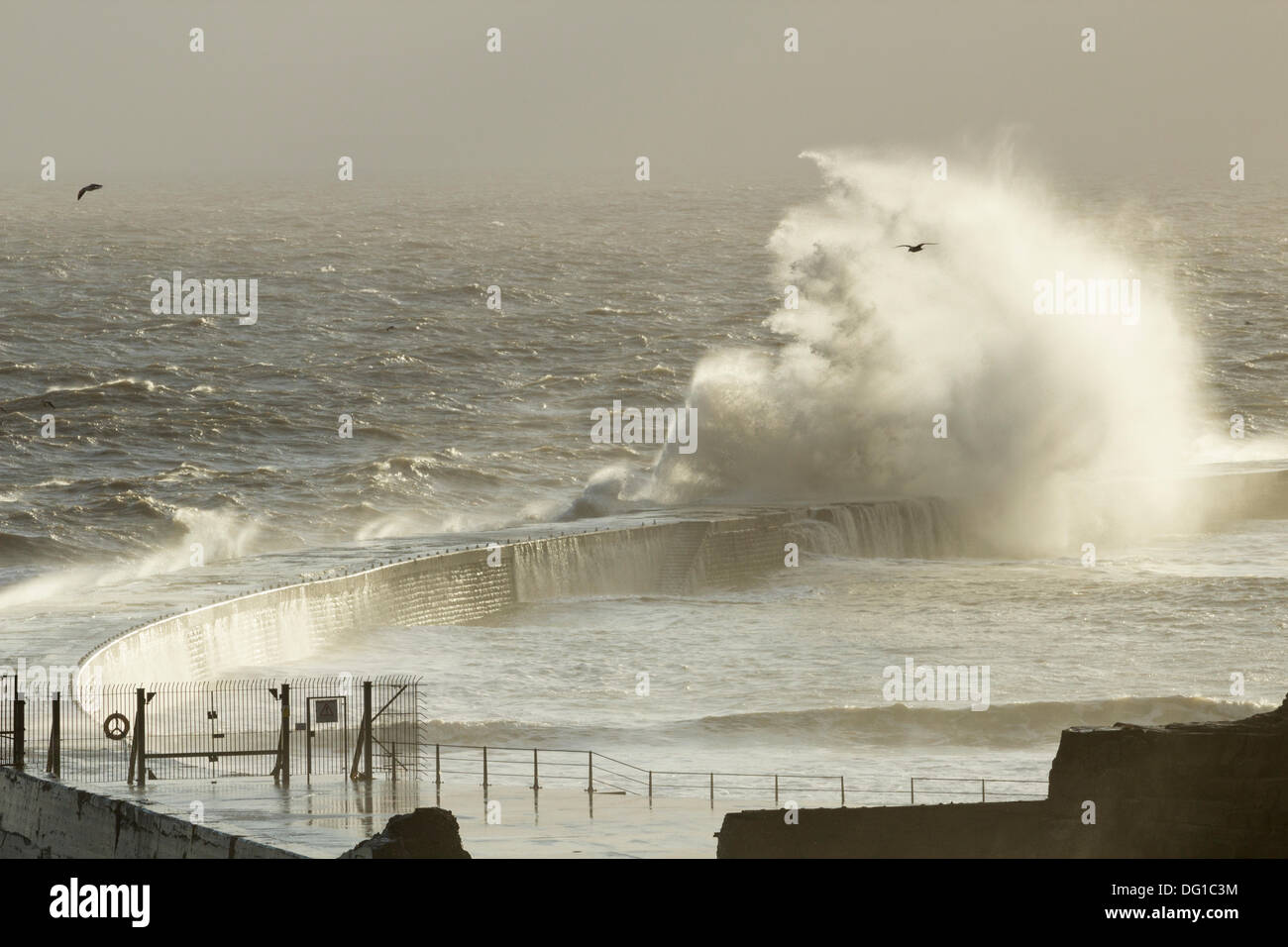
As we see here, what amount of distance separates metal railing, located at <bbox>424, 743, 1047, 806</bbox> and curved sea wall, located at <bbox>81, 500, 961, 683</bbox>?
5402mm

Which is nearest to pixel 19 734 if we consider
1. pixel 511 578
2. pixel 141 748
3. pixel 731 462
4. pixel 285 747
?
pixel 141 748

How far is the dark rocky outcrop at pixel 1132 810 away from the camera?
1297 cm

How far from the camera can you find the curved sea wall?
28328 millimetres

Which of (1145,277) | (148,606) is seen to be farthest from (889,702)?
(1145,277)

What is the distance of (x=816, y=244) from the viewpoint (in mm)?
51750

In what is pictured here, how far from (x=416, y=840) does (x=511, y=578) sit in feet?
74.0

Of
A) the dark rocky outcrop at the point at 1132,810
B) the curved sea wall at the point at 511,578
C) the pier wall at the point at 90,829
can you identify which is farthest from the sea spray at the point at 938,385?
the dark rocky outcrop at the point at 1132,810

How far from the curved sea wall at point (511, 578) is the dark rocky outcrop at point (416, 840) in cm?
1155

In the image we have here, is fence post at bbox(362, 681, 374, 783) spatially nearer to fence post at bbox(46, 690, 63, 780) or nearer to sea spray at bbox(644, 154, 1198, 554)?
fence post at bbox(46, 690, 63, 780)

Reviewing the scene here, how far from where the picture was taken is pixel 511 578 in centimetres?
3694

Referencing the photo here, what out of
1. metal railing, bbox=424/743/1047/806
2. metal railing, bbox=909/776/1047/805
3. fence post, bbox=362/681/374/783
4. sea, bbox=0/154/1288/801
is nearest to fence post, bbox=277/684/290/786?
fence post, bbox=362/681/374/783
